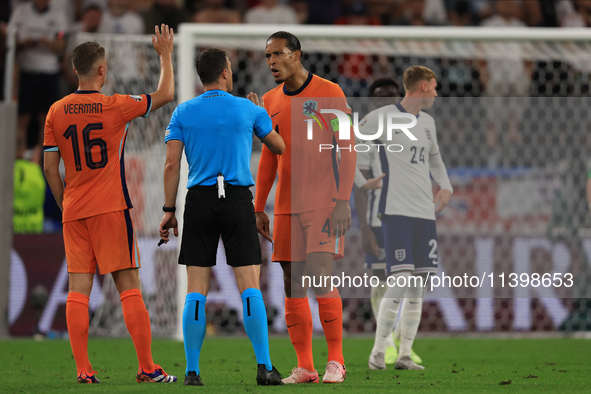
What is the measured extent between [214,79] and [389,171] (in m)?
2.06

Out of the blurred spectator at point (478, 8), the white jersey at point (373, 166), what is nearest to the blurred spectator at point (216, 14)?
the blurred spectator at point (478, 8)

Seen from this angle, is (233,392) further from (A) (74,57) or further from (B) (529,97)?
(B) (529,97)

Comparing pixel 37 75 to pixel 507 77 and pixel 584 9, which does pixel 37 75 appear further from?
pixel 584 9

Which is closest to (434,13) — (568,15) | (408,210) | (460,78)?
(568,15)

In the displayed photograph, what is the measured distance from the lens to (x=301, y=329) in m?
4.80

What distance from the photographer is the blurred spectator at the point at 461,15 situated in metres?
13.1

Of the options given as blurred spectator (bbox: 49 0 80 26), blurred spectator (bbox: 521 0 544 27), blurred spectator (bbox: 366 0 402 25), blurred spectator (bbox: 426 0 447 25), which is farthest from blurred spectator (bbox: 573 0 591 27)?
blurred spectator (bbox: 49 0 80 26)

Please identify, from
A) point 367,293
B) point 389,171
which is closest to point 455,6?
point 367,293

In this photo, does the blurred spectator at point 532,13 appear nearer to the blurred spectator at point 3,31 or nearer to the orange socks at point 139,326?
the blurred spectator at point 3,31

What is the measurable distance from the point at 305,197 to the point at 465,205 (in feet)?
16.4

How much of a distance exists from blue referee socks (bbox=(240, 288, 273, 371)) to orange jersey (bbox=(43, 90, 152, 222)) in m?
1.07

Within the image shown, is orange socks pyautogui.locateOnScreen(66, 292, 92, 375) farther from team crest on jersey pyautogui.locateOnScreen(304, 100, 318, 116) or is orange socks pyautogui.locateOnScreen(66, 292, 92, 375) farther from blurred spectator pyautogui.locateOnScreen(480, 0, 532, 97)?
blurred spectator pyautogui.locateOnScreen(480, 0, 532, 97)

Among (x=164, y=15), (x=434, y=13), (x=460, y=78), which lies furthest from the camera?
(x=434, y=13)

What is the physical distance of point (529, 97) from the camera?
10.5 m
